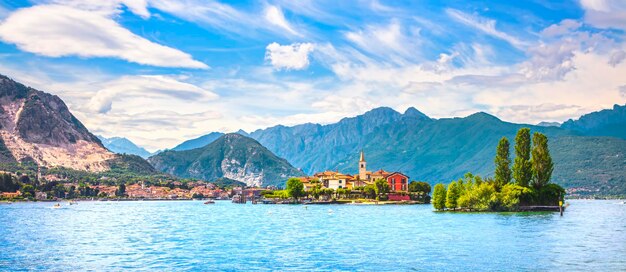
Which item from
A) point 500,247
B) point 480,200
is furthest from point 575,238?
point 480,200

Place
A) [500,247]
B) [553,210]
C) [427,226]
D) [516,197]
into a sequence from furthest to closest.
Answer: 1. [553,210]
2. [516,197]
3. [427,226]
4. [500,247]

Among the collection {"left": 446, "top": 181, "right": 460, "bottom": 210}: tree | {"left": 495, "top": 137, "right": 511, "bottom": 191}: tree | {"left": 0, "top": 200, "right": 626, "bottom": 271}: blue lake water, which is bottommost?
{"left": 0, "top": 200, "right": 626, "bottom": 271}: blue lake water

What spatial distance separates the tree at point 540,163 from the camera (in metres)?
143

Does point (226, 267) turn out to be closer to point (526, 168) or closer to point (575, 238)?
point (575, 238)

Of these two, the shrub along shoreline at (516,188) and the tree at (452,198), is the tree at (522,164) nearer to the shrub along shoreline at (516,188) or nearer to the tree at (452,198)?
the shrub along shoreline at (516,188)

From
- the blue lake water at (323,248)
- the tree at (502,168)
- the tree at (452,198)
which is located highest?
the tree at (502,168)

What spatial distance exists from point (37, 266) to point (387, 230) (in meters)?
54.1

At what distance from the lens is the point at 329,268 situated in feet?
180

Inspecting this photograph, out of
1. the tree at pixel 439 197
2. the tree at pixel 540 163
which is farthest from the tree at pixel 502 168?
the tree at pixel 439 197

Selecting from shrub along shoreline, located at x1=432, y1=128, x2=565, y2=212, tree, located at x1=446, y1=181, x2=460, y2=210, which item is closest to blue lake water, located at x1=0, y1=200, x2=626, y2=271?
shrub along shoreline, located at x1=432, y1=128, x2=565, y2=212

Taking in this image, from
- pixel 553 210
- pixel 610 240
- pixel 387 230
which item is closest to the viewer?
pixel 610 240

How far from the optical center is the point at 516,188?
462ft

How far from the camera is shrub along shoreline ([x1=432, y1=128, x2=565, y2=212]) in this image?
140 m

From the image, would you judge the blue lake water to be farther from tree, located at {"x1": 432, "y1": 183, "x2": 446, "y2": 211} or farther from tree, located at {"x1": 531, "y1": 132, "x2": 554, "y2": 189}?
tree, located at {"x1": 432, "y1": 183, "x2": 446, "y2": 211}
